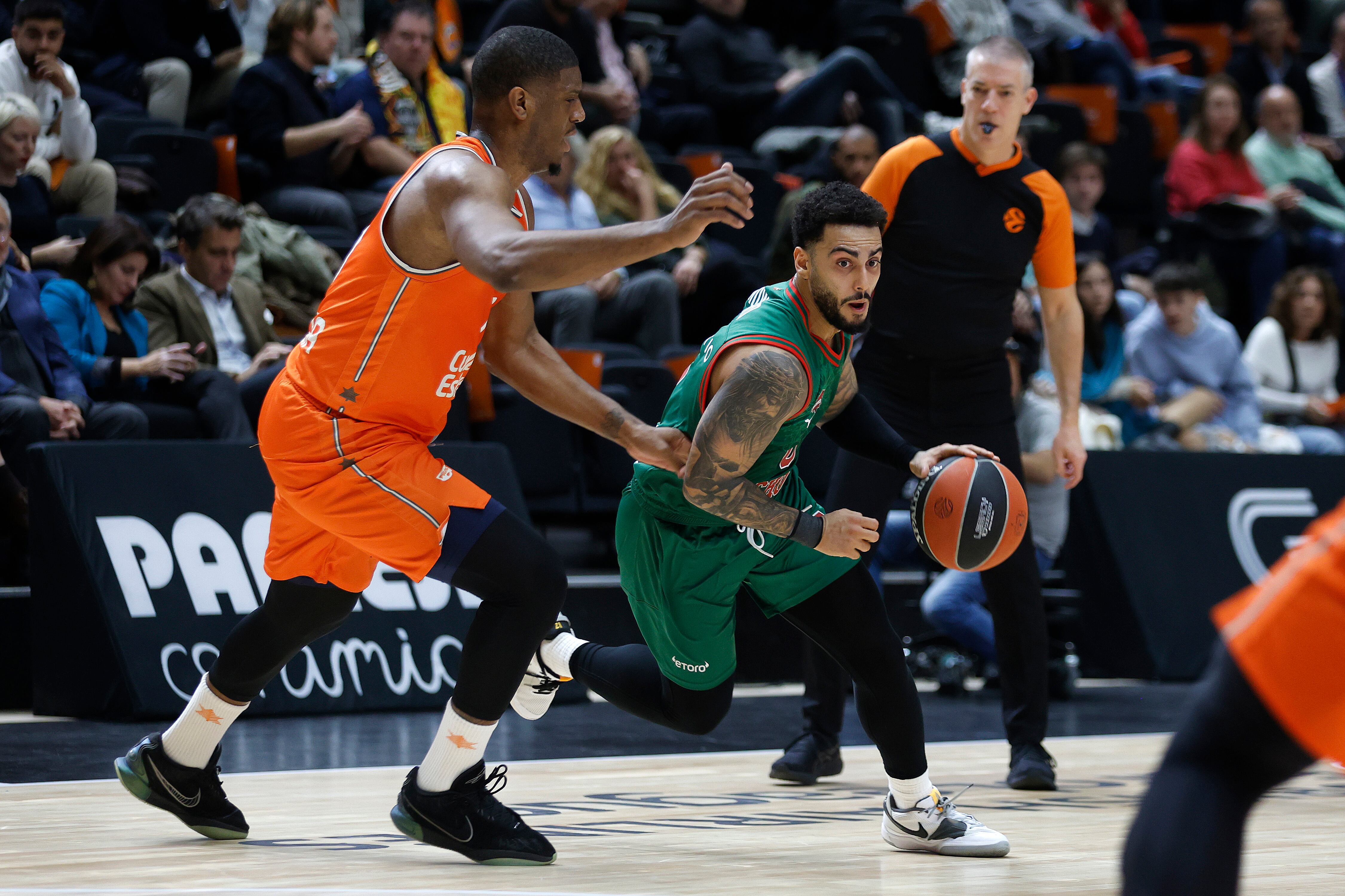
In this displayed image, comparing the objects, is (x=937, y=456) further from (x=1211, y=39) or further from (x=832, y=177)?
(x=1211, y=39)

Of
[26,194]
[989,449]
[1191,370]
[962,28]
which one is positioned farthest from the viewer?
[962,28]

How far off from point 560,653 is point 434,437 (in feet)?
2.79

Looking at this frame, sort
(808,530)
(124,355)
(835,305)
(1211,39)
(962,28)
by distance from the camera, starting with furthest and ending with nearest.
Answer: (1211,39), (962,28), (124,355), (835,305), (808,530)

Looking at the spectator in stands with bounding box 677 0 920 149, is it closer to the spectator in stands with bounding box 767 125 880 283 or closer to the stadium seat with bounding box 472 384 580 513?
the spectator in stands with bounding box 767 125 880 283

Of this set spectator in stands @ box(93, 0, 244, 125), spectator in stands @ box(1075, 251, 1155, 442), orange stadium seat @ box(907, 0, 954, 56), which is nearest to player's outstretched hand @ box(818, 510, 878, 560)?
spectator in stands @ box(1075, 251, 1155, 442)

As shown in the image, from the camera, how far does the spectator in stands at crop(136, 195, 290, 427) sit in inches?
272

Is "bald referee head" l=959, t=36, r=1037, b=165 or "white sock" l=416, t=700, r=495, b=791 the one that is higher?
"bald referee head" l=959, t=36, r=1037, b=165

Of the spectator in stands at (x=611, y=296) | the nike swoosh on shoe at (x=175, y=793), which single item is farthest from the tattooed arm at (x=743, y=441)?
the spectator in stands at (x=611, y=296)

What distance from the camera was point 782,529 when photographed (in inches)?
141

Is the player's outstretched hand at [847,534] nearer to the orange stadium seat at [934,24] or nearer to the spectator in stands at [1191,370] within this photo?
the spectator in stands at [1191,370]

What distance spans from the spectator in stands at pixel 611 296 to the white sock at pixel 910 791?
4694 mm

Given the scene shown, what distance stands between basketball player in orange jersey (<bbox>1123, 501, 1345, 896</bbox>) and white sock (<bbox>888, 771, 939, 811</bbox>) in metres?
1.97

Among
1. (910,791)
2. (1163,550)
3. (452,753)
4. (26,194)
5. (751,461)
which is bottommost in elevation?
(1163,550)

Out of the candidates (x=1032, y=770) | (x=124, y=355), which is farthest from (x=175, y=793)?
(x=124, y=355)
